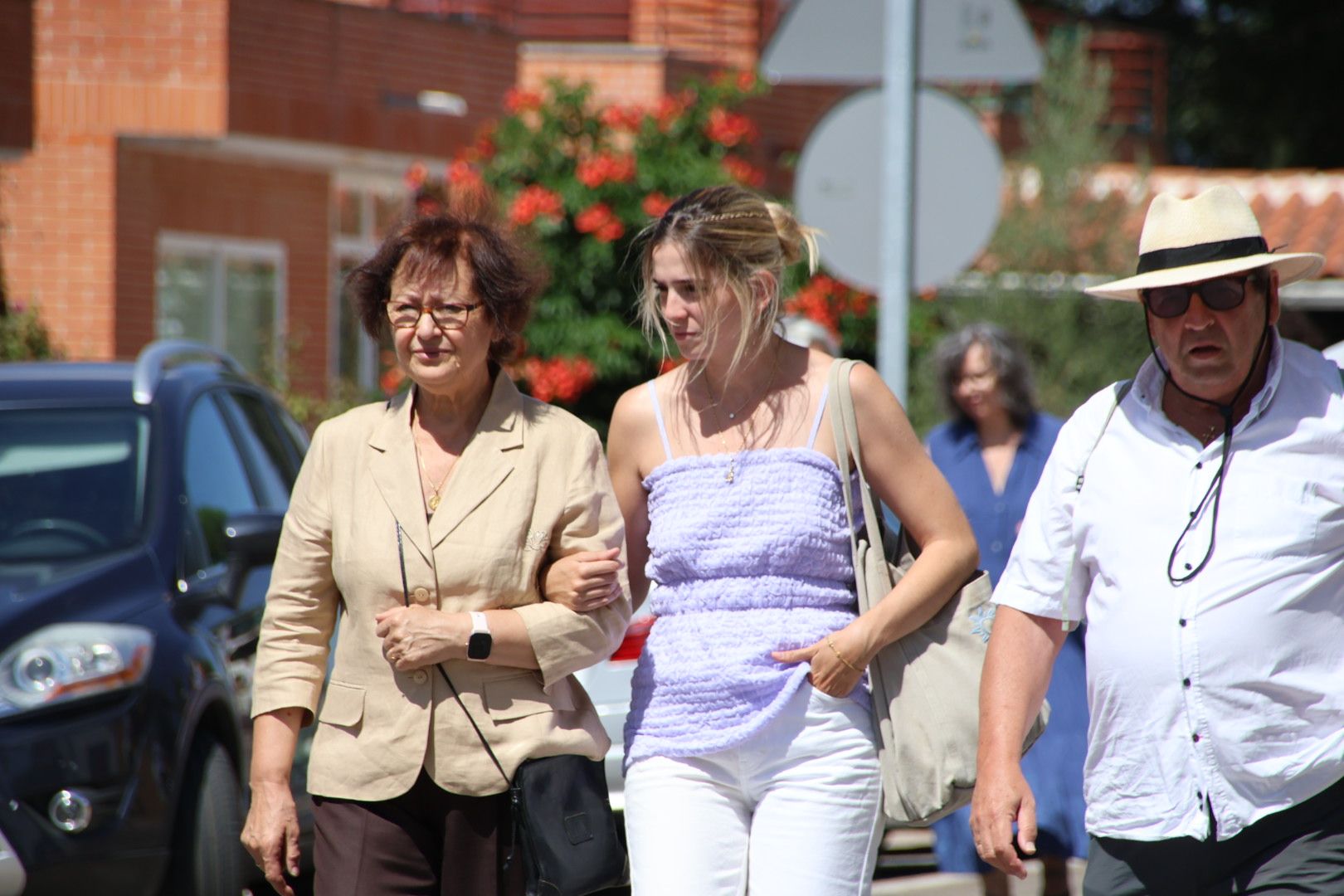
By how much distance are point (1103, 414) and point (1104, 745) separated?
0.63 m

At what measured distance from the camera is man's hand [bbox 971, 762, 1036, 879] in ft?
11.9

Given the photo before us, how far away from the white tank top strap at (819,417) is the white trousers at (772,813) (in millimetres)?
536

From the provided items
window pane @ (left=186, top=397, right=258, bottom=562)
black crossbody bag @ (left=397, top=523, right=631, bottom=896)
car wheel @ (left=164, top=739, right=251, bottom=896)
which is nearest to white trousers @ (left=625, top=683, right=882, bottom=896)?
black crossbody bag @ (left=397, top=523, right=631, bottom=896)

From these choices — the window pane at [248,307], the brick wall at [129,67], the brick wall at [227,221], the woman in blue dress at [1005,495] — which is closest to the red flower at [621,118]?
the brick wall at [129,67]

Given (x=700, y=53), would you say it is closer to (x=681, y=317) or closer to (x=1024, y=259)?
(x=1024, y=259)

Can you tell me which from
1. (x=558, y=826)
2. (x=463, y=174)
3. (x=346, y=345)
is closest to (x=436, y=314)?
(x=558, y=826)

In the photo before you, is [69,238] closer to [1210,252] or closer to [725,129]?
[725,129]

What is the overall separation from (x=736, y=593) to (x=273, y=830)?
3.37 feet

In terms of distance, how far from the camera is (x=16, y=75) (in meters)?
14.4

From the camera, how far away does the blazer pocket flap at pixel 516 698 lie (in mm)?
3820

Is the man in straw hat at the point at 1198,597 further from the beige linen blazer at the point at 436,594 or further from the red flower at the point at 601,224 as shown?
the red flower at the point at 601,224

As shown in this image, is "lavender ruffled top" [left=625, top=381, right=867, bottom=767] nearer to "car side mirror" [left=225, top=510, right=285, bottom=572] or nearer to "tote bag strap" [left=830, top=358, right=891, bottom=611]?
"tote bag strap" [left=830, top=358, right=891, bottom=611]

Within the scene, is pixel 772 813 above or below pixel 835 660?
below

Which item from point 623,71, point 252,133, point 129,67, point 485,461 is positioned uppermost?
point 623,71
